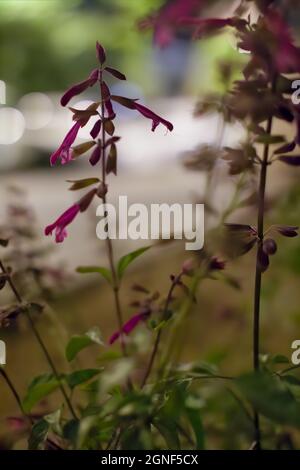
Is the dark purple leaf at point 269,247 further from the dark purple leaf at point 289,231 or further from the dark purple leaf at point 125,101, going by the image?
the dark purple leaf at point 125,101

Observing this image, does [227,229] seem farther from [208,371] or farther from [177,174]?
[177,174]

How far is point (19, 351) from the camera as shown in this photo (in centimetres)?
133

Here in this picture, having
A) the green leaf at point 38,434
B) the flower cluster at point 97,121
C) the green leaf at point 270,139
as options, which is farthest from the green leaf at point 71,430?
the green leaf at point 270,139

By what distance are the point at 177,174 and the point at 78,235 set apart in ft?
4.67

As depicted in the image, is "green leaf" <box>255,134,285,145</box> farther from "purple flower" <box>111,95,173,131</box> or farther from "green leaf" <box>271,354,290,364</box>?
"green leaf" <box>271,354,290,364</box>

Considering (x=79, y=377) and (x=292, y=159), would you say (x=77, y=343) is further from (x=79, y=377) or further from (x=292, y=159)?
(x=292, y=159)

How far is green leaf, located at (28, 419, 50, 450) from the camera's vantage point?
490 mm

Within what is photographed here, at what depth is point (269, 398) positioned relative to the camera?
349 mm

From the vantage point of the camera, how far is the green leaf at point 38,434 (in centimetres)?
49

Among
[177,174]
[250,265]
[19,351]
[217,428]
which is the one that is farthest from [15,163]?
[217,428]

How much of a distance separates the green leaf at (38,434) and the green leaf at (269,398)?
20 centimetres

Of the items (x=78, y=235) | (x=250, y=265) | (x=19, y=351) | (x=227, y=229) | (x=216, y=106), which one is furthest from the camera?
(x=78, y=235)

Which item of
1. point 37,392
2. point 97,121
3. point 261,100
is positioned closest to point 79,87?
point 97,121

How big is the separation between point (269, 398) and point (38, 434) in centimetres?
22
